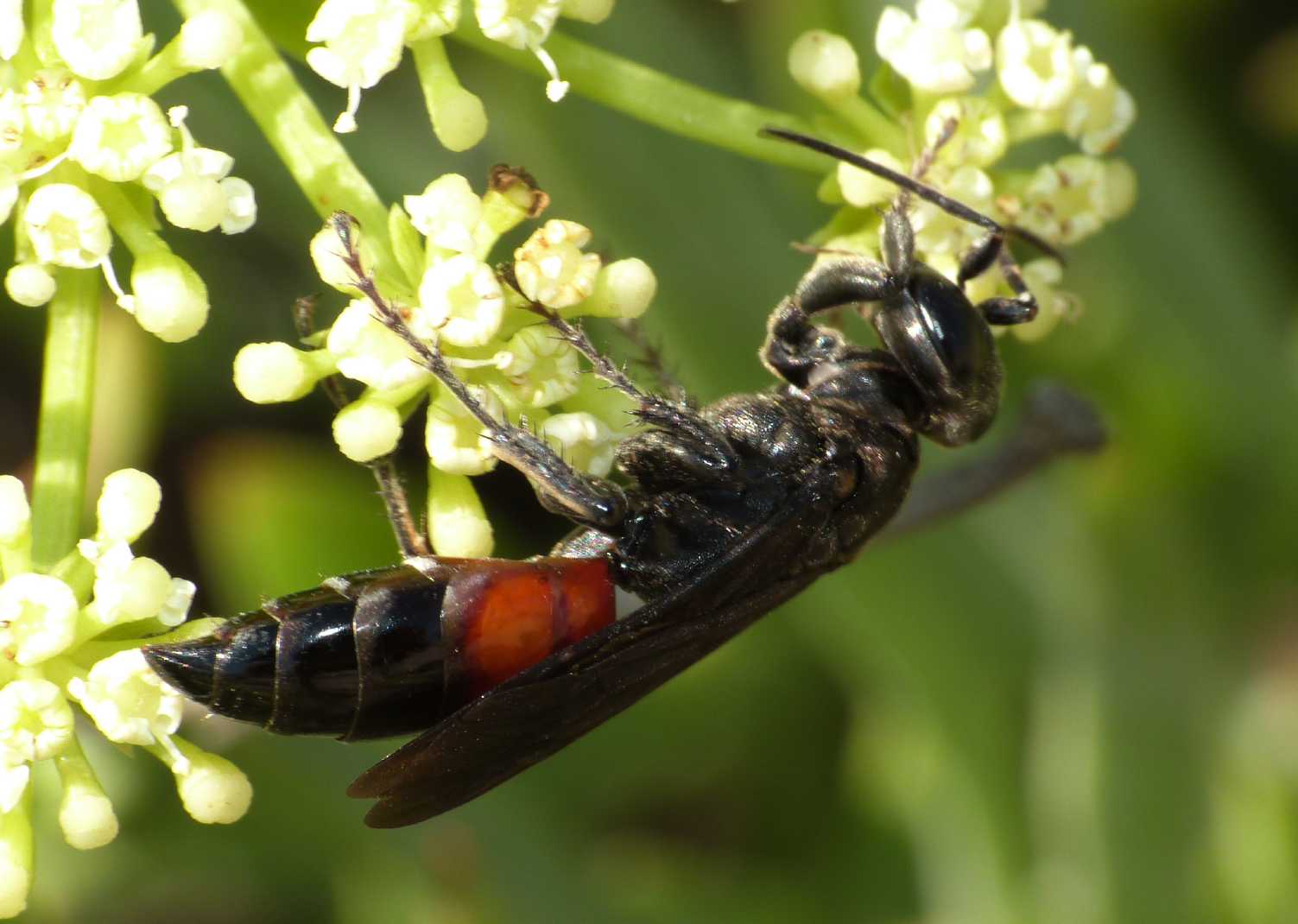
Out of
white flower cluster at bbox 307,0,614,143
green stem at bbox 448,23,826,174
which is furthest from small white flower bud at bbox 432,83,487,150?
green stem at bbox 448,23,826,174

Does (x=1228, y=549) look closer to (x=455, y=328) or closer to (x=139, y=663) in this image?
(x=455, y=328)

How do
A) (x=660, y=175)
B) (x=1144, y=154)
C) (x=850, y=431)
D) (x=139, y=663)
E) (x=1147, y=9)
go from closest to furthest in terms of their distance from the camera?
(x=139, y=663), (x=850, y=431), (x=660, y=175), (x=1144, y=154), (x=1147, y=9)

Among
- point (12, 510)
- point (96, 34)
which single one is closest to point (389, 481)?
point (12, 510)

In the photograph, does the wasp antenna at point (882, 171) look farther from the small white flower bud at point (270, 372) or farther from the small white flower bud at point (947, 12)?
the small white flower bud at point (270, 372)

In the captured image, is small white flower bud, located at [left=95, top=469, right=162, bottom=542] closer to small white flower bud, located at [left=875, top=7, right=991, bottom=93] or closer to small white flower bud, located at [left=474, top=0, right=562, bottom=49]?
small white flower bud, located at [left=474, top=0, right=562, bottom=49]

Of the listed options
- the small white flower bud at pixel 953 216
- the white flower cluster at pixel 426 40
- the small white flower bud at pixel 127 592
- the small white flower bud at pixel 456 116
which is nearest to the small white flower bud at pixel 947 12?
the small white flower bud at pixel 953 216

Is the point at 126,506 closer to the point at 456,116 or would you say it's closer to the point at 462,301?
the point at 462,301

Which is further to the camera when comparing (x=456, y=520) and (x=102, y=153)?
(x=456, y=520)

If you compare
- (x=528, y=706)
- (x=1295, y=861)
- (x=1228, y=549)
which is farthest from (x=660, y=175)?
(x=1295, y=861)
